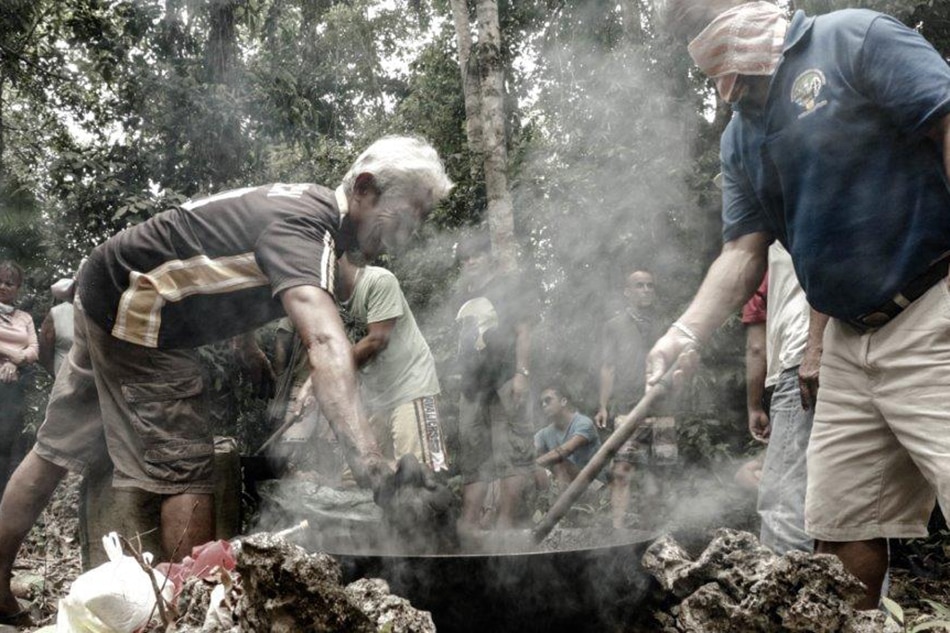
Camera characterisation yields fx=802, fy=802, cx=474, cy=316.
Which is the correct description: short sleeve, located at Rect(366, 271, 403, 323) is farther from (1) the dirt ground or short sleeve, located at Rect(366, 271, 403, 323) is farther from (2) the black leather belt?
(2) the black leather belt

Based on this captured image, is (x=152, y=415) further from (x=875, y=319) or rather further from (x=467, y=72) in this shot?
(x=467, y=72)

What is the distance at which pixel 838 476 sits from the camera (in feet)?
6.65

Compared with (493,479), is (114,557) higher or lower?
higher

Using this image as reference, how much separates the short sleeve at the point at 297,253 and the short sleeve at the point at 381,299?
1.96 m

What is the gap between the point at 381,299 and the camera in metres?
4.56

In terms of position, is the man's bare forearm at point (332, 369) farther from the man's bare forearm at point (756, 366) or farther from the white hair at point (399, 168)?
the man's bare forearm at point (756, 366)

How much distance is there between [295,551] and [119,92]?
7779mm

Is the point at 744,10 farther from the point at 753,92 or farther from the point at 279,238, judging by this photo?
the point at 279,238

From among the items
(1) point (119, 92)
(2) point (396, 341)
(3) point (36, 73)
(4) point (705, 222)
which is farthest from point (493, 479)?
(3) point (36, 73)

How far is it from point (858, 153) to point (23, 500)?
10.3 ft

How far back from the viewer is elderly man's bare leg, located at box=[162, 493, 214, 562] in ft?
9.12

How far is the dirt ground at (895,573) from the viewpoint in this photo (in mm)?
3762

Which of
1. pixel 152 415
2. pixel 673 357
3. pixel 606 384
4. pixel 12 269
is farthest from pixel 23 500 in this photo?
pixel 606 384

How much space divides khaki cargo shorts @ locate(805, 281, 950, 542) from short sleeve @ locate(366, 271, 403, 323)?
2803 mm
